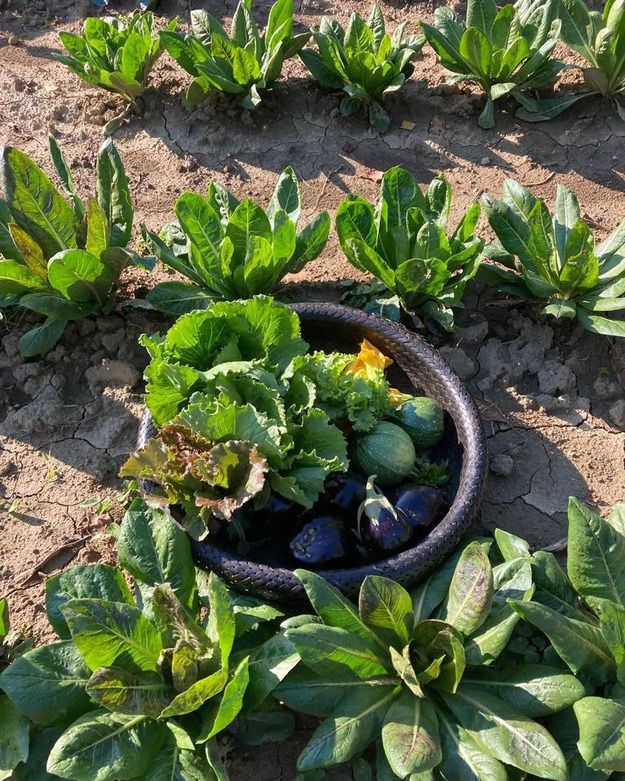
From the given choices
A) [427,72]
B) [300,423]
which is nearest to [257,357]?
[300,423]

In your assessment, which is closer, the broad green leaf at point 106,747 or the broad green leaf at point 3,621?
the broad green leaf at point 106,747

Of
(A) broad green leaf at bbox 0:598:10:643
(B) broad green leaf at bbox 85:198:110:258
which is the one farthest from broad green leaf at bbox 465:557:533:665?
(B) broad green leaf at bbox 85:198:110:258

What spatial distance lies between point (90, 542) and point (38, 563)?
21 centimetres

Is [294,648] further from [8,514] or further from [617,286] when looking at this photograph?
[617,286]

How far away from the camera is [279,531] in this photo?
278 cm

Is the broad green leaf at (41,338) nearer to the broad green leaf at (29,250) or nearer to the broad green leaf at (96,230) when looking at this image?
the broad green leaf at (29,250)

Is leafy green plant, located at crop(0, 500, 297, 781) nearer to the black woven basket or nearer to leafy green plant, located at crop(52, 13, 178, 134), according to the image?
the black woven basket

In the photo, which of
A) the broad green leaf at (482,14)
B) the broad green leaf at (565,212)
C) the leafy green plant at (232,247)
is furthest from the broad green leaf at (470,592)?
the broad green leaf at (482,14)

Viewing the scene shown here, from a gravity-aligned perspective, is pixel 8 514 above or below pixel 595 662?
below

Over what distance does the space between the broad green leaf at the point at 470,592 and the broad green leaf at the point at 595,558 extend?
354 mm

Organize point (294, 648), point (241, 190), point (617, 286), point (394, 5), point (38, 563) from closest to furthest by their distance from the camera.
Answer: point (294, 648) < point (38, 563) < point (617, 286) < point (241, 190) < point (394, 5)

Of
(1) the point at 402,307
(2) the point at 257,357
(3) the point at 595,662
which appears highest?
(2) the point at 257,357

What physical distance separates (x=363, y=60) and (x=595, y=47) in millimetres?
1339

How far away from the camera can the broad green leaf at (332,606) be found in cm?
233
